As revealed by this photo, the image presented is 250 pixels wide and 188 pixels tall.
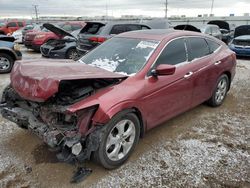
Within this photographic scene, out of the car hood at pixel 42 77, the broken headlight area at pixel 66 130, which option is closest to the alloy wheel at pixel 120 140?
the broken headlight area at pixel 66 130

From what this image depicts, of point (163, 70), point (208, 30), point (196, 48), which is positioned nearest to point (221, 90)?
point (196, 48)

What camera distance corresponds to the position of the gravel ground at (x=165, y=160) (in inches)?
111

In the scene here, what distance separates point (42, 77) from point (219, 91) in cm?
369

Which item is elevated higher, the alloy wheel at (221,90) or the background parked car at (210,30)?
the background parked car at (210,30)

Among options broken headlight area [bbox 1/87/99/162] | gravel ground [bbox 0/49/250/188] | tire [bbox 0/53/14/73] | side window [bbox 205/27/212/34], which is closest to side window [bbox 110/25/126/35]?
tire [bbox 0/53/14/73]

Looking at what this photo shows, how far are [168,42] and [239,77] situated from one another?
4987 millimetres

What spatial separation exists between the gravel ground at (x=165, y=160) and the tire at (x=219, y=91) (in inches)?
22.5

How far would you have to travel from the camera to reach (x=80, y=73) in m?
2.88

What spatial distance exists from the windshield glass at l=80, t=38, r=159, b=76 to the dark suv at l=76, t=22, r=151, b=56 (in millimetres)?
4110

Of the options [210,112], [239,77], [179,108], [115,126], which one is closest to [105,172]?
[115,126]

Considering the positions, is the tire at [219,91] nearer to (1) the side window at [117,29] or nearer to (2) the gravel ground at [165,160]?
(2) the gravel ground at [165,160]

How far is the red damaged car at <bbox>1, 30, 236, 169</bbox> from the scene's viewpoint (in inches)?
104

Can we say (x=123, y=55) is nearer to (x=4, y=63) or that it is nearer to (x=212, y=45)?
(x=212, y=45)

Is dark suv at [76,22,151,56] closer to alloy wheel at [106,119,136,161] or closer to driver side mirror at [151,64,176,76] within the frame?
driver side mirror at [151,64,176,76]
